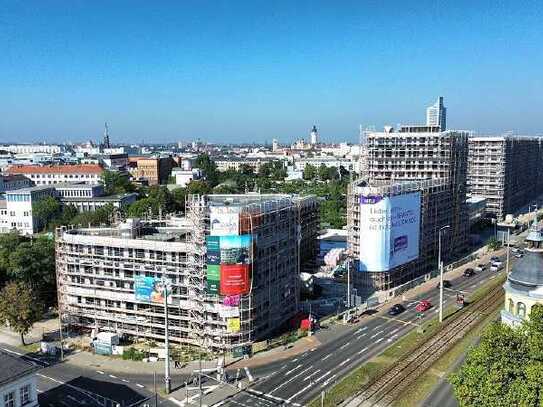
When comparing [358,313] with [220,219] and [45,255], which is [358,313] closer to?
[220,219]

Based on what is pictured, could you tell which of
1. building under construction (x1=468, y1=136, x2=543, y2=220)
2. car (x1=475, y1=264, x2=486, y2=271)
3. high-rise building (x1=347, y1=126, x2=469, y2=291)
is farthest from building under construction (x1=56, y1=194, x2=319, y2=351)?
building under construction (x1=468, y1=136, x2=543, y2=220)

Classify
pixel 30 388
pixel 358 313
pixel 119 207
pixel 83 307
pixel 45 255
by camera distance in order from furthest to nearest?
pixel 119 207 → pixel 45 255 → pixel 358 313 → pixel 83 307 → pixel 30 388

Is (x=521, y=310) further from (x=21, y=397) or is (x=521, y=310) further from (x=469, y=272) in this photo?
(x=21, y=397)

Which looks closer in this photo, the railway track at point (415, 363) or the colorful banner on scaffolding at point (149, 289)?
the railway track at point (415, 363)

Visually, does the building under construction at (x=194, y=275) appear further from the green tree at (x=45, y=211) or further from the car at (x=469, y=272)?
the green tree at (x=45, y=211)

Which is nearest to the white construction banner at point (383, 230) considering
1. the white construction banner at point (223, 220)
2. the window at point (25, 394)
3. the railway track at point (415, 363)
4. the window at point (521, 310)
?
the railway track at point (415, 363)

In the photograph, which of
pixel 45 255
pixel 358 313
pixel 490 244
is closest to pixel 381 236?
pixel 358 313

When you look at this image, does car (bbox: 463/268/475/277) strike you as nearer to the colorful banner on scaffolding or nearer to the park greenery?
the park greenery

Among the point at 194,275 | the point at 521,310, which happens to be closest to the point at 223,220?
the point at 194,275
